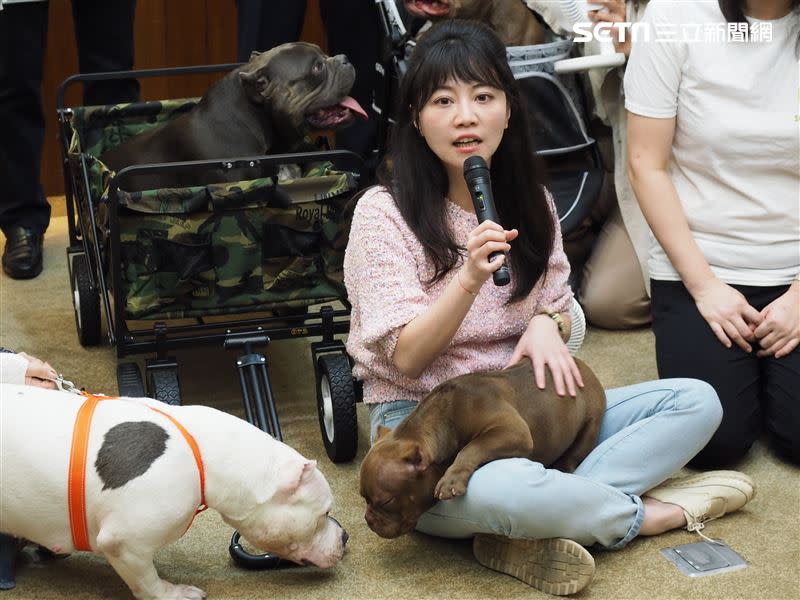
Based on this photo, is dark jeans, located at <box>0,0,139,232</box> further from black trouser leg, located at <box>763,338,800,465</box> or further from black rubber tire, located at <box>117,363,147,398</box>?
black trouser leg, located at <box>763,338,800,465</box>

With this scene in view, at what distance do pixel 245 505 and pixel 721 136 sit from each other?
4.00ft

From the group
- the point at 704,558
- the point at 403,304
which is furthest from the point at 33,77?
the point at 704,558

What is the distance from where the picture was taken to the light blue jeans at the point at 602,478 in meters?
1.74

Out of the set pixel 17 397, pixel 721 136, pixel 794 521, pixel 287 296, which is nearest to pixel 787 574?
pixel 794 521

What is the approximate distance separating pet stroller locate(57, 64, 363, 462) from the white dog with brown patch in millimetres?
391

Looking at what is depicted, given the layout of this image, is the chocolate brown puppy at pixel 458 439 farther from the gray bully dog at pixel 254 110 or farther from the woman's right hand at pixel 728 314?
the gray bully dog at pixel 254 110

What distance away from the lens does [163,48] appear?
3.76 m

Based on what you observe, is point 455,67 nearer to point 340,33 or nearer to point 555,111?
point 555,111

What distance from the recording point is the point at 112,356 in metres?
2.71

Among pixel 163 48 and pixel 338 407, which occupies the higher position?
pixel 163 48

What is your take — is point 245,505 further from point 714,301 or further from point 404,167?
point 714,301

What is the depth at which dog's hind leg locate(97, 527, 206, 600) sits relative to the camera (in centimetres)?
158

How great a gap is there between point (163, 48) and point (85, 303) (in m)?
1.38

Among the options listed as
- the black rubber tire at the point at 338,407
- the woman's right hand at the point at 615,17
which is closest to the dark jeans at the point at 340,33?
the woman's right hand at the point at 615,17
